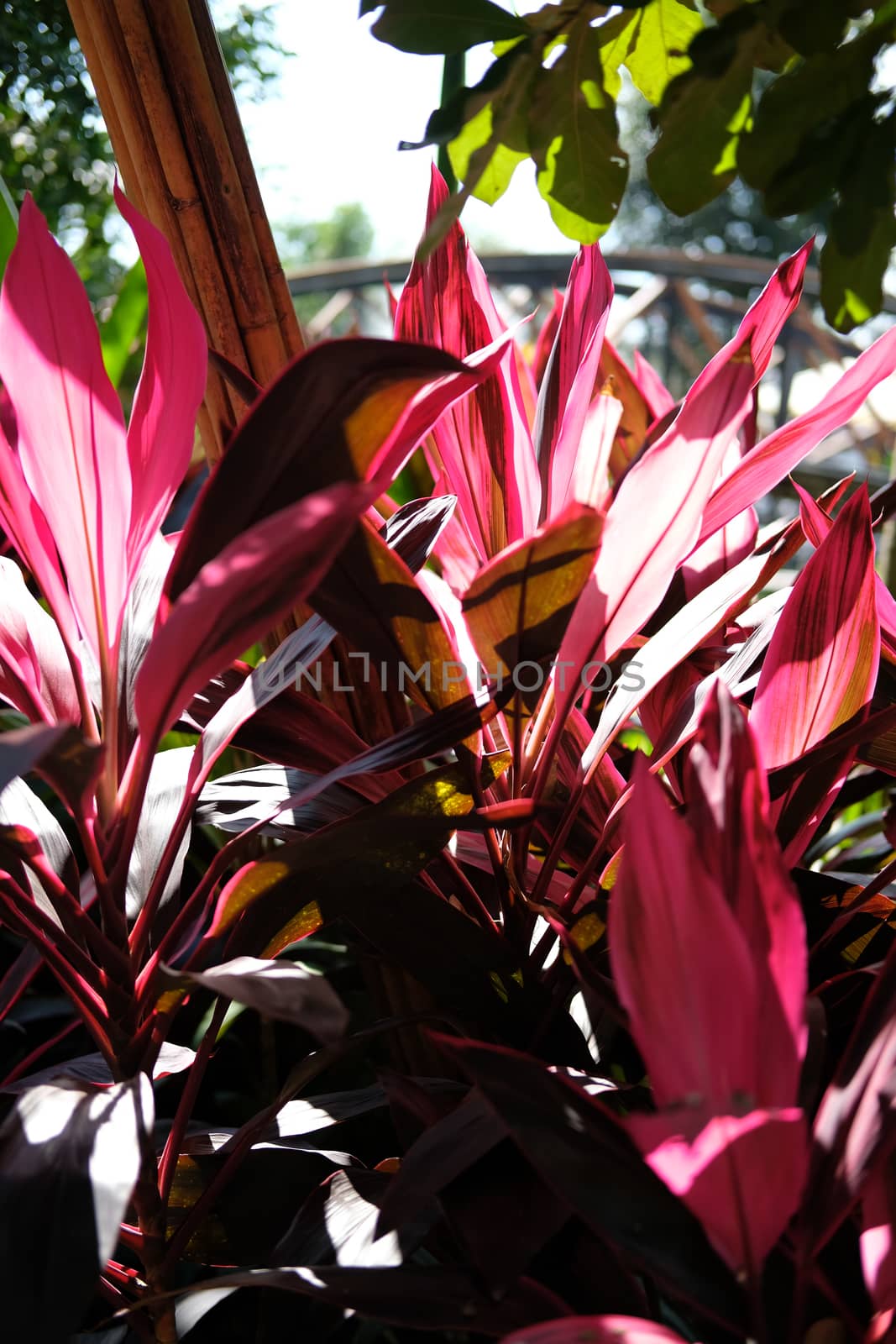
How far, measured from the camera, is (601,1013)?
0.53 meters

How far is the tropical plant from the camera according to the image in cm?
36

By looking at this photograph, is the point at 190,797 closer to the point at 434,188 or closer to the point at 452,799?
the point at 452,799

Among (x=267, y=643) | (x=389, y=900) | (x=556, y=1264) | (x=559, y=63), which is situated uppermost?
(x=559, y=63)

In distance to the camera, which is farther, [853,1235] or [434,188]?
[434,188]

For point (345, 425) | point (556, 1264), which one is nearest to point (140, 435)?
point (345, 425)

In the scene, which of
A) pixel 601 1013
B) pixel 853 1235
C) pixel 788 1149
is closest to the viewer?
pixel 788 1149

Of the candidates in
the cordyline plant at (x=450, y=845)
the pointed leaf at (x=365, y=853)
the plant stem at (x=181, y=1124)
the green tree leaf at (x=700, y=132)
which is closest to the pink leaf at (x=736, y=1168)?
the cordyline plant at (x=450, y=845)

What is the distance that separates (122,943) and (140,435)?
230mm

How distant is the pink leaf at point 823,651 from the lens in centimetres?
43

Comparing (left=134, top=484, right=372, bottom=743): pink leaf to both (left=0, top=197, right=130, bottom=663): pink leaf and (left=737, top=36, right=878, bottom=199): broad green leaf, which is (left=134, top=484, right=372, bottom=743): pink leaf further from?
(left=737, top=36, right=878, bottom=199): broad green leaf

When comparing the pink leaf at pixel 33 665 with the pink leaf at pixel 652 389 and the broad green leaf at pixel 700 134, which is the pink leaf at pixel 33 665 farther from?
the pink leaf at pixel 652 389

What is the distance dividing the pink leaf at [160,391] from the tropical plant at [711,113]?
122 millimetres

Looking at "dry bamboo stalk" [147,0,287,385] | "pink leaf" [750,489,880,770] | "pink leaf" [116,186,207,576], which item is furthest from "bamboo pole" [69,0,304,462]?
"pink leaf" [750,489,880,770]

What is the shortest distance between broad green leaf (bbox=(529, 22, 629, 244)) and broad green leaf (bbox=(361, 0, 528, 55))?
2 cm
